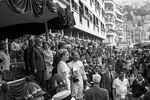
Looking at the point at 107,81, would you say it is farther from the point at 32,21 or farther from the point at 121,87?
the point at 32,21

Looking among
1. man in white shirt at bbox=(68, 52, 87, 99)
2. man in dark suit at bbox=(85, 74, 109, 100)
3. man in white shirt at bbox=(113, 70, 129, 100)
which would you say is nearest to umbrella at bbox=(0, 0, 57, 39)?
man in white shirt at bbox=(68, 52, 87, 99)

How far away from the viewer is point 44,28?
13.1 metres

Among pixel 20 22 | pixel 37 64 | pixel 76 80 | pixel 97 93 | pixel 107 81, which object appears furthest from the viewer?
pixel 20 22

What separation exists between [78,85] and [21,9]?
317 centimetres

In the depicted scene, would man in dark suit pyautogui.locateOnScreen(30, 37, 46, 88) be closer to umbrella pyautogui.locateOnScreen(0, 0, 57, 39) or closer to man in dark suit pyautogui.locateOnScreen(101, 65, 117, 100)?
umbrella pyautogui.locateOnScreen(0, 0, 57, 39)

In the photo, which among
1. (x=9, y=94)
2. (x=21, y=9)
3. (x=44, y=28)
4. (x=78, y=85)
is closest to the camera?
(x=9, y=94)

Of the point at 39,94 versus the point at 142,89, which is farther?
the point at 142,89

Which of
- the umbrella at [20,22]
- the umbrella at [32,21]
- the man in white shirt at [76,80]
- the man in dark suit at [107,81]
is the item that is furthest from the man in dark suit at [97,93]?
the man in dark suit at [107,81]

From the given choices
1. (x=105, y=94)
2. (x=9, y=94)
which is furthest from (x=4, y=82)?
(x=105, y=94)

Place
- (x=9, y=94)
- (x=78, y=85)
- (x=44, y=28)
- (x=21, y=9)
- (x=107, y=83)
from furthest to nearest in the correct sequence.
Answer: (x=44, y=28) < (x=107, y=83) < (x=78, y=85) < (x=21, y=9) < (x=9, y=94)

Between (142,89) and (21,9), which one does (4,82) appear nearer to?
(21,9)

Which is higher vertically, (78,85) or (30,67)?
(30,67)

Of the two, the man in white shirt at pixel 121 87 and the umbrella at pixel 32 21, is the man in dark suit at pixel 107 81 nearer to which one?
the man in white shirt at pixel 121 87

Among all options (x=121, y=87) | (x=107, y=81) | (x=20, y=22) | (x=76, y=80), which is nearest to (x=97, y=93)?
(x=76, y=80)
